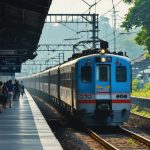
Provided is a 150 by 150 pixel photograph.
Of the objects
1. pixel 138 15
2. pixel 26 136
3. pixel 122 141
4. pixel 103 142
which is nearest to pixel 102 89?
pixel 122 141

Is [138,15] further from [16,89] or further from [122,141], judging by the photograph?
[122,141]

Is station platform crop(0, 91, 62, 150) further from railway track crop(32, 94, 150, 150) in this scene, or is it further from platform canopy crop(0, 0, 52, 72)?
platform canopy crop(0, 0, 52, 72)

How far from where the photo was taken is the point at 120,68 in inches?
885

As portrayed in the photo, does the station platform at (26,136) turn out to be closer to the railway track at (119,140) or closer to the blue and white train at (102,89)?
the railway track at (119,140)

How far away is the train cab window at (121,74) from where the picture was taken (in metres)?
22.4

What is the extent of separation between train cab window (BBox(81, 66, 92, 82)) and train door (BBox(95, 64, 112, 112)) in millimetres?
265

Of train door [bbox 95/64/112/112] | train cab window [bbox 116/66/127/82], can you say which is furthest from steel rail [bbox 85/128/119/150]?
train cab window [bbox 116/66/127/82]

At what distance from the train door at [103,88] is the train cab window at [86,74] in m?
0.26

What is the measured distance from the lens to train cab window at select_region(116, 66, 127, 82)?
22.4m

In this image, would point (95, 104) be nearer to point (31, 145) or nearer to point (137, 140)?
point (137, 140)

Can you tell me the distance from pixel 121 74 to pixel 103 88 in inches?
36.4

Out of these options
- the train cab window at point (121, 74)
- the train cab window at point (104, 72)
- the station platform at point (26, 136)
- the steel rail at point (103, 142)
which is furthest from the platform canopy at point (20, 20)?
the steel rail at point (103, 142)

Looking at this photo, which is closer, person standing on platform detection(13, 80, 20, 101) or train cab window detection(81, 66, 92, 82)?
train cab window detection(81, 66, 92, 82)

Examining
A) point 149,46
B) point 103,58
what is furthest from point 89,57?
point 149,46
